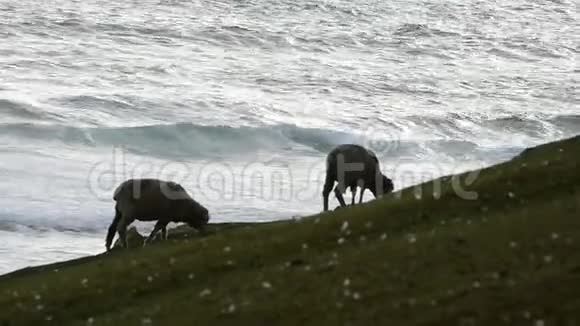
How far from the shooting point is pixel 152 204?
31859 millimetres

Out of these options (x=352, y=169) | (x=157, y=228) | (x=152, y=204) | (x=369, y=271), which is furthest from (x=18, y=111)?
(x=369, y=271)

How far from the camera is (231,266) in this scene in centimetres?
2473

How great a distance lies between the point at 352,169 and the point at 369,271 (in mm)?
14359

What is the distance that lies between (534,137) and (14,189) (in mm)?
47247

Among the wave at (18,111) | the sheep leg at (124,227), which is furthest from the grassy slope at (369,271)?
the wave at (18,111)

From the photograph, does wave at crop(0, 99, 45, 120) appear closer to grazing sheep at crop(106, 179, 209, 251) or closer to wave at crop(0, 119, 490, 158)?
wave at crop(0, 119, 490, 158)

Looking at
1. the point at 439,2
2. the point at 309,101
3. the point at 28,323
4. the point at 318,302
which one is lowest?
the point at 439,2

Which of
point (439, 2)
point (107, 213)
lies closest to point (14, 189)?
point (107, 213)

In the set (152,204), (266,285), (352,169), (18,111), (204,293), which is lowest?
(18,111)

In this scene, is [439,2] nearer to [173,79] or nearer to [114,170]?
[173,79]

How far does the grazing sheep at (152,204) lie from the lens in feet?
105

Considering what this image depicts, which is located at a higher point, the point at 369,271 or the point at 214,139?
the point at 369,271

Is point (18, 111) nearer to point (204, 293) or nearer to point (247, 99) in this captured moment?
point (247, 99)

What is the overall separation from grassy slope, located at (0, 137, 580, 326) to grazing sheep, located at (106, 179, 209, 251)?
2347mm
